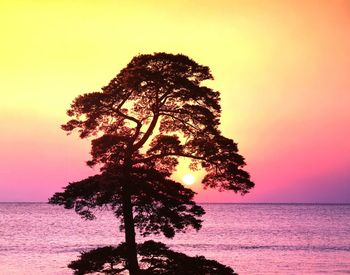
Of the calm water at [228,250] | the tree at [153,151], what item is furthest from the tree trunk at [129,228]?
the calm water at [228,250]

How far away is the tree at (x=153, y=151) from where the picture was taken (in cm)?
2261

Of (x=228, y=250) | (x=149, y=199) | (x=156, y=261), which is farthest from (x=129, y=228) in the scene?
(x=228, y=250)

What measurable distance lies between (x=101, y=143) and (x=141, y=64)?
10.4 ft

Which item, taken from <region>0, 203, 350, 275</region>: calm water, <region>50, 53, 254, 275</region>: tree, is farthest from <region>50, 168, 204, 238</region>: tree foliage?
<region>0, 203, 350, 275</region>: calm water

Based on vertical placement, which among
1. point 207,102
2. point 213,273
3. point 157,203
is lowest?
point 213,273

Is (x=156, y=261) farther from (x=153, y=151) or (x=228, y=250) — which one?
(x=228, y=250)

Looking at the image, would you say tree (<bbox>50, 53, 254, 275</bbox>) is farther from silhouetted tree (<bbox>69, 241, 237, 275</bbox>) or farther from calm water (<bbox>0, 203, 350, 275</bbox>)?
calm water (<bbox>0, 203, 350, 275</bbox>)

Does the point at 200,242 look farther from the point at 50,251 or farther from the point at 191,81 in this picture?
the point at 191,81

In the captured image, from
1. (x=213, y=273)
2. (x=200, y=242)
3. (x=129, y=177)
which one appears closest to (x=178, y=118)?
(x=129, y=177)

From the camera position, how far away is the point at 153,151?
23.6 metres

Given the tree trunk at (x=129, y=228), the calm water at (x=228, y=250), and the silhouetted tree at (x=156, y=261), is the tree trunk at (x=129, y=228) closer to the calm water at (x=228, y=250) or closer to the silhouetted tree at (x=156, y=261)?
the silhouetted tree at (x=156, y=261)

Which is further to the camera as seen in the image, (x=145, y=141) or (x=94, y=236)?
(x=94, y=236)

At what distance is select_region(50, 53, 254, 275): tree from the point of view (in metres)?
22.6

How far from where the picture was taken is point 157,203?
2302 cm
